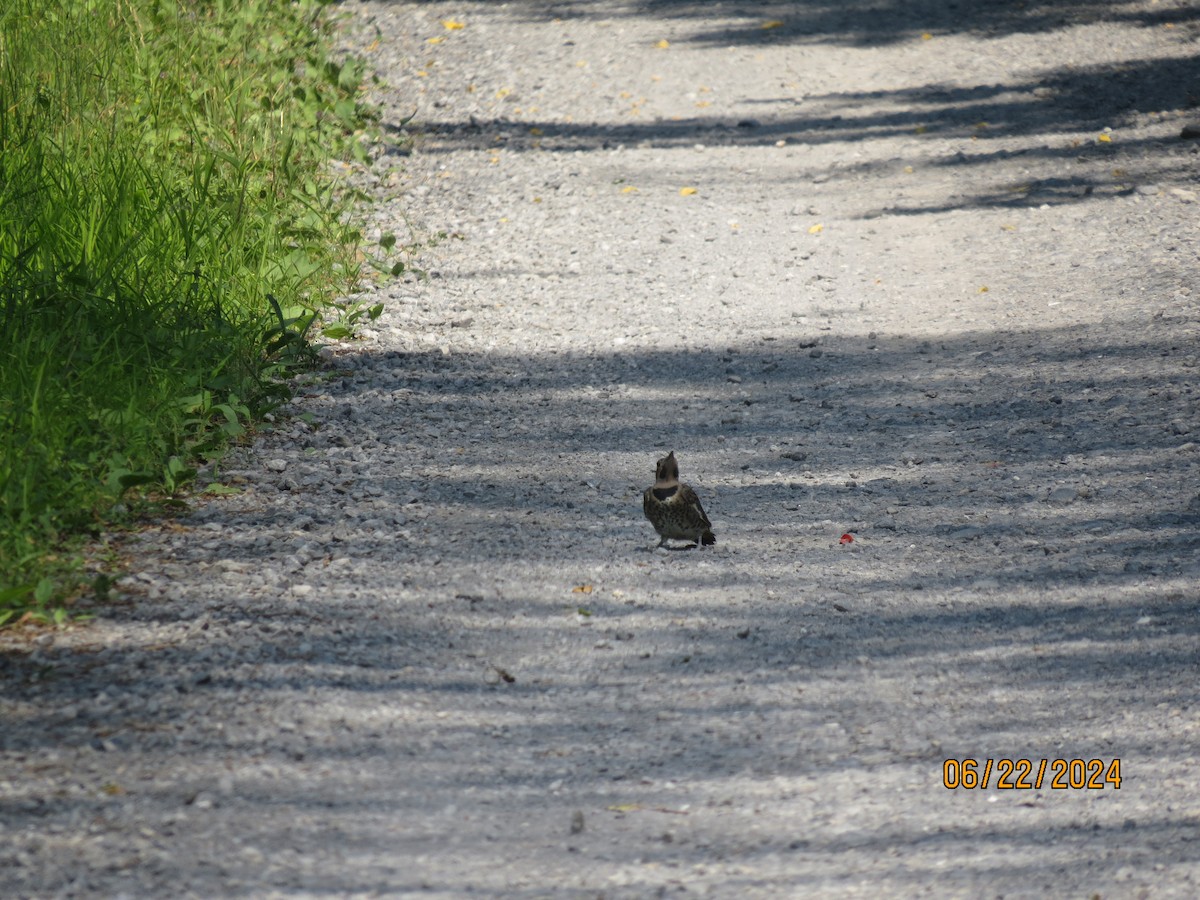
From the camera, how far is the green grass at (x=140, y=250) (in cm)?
448

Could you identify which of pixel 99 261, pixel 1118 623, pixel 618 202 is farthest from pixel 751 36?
pixel 1118 623

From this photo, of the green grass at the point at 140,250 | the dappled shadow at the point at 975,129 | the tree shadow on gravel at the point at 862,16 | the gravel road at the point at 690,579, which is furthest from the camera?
the tree shadow on gravel at the point at 862,16

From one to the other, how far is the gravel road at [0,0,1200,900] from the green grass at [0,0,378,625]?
26 centimetres

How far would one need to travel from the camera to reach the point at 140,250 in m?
5.92

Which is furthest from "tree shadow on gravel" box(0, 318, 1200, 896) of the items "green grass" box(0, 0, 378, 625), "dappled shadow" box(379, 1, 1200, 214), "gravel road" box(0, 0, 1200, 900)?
"dappled shadow" box(379, 1, 1200, 214)

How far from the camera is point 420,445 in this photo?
535 cm

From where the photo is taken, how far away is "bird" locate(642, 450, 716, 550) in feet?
14.2

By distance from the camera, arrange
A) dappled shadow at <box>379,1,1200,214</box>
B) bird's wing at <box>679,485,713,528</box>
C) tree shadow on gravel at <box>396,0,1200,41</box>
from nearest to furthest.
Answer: bird's wing at <box>679,485,713,528</box> < dappled shadow at <box>379,1,1200,214</box> < tree shadow on gravel at <box>396,0,1200,41</box>

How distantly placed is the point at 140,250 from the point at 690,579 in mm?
3281

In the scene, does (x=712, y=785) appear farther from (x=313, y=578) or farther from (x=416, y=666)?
(x=313, y=578)

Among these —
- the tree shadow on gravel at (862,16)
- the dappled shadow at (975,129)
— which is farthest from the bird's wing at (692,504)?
the tree shadow on gravel at (862,16)

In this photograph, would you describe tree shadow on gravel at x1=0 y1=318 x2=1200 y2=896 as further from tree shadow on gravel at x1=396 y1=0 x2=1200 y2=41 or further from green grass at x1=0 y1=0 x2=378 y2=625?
tree shadow on gravel at x1=396 y1=0 x2=1200 y2=41

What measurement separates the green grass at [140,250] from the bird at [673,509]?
1.83 meters
